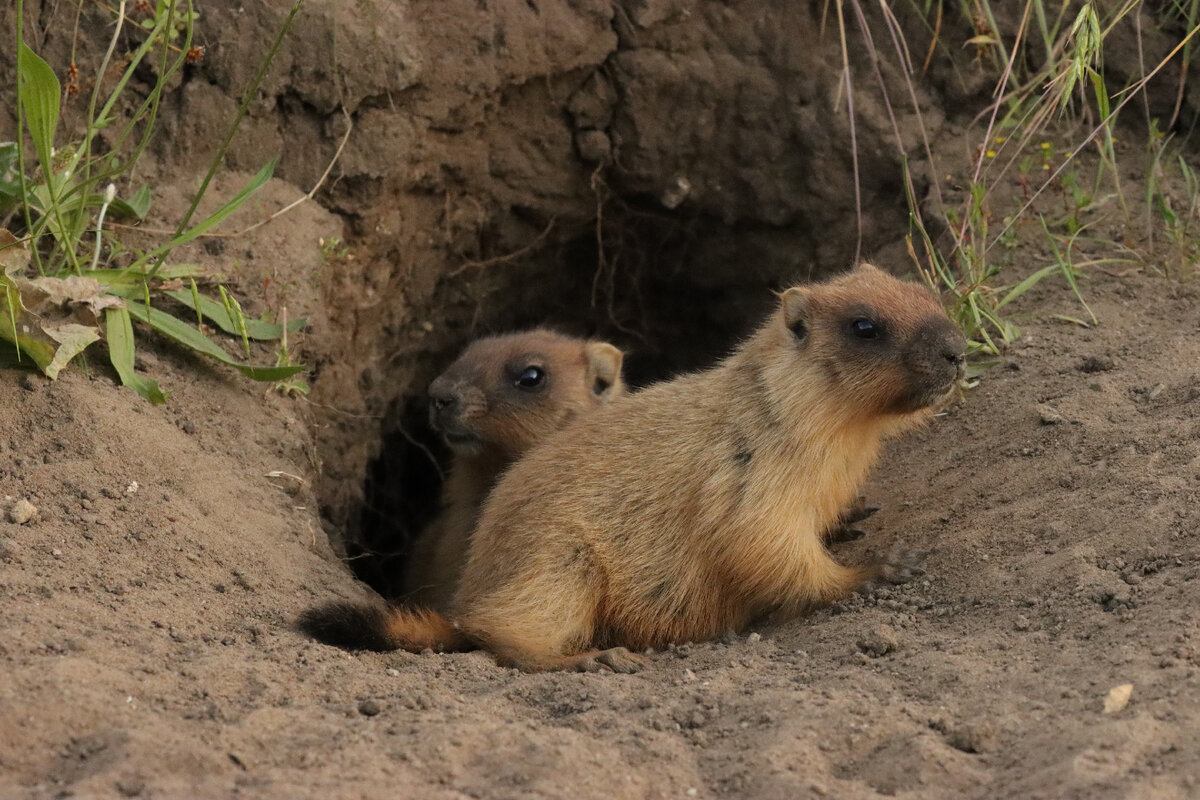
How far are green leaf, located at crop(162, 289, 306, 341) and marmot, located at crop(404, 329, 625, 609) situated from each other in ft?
3.82

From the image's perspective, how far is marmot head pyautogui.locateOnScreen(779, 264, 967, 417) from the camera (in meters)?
6.43

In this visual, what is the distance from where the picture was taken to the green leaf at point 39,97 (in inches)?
254

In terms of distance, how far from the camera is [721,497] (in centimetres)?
662

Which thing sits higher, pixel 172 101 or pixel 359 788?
pixel 172 101

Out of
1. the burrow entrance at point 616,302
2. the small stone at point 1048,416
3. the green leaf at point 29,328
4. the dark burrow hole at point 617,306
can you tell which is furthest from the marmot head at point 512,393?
the small stone at point 1048,416

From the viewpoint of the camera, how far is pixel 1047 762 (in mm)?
4164

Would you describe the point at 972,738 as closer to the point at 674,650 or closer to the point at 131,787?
the point at 674,650

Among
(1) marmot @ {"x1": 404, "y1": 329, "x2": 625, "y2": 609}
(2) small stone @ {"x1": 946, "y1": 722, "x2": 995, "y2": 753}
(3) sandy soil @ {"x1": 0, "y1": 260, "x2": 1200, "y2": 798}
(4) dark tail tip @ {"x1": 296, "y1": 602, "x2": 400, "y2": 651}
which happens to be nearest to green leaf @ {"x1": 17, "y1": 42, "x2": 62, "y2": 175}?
(3) sandy soil @ {"x1": 0, "y1": 260, "x2": 1200, "y2": 798}

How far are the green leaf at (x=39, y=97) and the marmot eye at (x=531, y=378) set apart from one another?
335cm

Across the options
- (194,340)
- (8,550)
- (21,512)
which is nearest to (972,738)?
(8,550)

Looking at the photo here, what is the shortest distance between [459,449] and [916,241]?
3677mm

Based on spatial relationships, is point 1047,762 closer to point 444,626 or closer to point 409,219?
point 444,626

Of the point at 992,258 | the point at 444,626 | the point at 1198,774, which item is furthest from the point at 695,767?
the point at 992,258

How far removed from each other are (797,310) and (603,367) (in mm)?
2432
